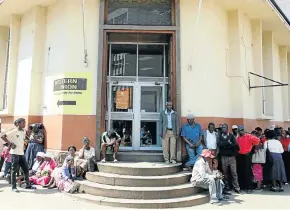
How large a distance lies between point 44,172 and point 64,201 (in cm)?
173

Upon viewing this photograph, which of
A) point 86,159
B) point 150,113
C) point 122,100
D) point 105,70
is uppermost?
point 105,70

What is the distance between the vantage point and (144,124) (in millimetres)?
9039

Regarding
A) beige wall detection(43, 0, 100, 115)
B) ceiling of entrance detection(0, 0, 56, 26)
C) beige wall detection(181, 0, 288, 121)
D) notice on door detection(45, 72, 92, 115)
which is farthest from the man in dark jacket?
ceiling of entrance detection(0, 0, 56, 26)

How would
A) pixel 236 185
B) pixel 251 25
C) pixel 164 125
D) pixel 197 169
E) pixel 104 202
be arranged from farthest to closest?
pixel 251 25
pixel 164 125
pixel 236 185
pixel 197 169
pixel 104 202

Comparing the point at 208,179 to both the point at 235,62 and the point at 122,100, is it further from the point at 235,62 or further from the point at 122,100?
the point at 235,62

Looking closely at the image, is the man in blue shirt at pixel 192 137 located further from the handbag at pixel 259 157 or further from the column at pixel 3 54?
the column at pixel 3 54

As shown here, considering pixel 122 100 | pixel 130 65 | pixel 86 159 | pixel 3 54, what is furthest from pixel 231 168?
pixel 3 54

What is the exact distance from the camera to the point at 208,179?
641 centimetres

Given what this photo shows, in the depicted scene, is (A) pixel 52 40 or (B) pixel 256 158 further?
(A) pixel 52 40

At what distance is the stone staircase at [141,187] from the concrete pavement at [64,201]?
0.30 metres

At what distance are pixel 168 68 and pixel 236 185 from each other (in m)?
4.12

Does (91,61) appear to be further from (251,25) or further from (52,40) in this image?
(251,25)

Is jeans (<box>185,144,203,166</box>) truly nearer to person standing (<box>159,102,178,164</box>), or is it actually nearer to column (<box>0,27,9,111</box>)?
person standing (<box>159,102,178,164</box>)

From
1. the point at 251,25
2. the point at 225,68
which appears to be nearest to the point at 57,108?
the point at 225,68
